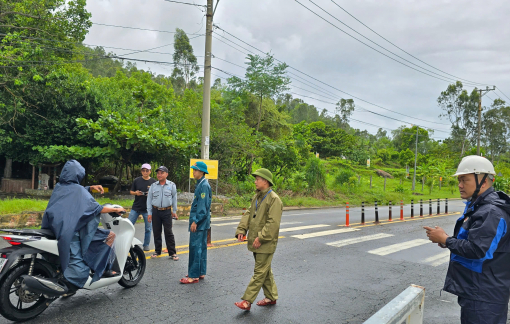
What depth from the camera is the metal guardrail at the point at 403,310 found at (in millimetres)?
2233

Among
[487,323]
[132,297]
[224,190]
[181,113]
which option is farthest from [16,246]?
[181,113]

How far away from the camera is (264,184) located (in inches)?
196

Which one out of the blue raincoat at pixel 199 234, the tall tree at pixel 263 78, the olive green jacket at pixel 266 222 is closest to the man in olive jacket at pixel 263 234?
the olive green jacket at pixel 266 222

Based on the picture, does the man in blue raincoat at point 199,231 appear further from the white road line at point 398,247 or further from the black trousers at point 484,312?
the white road line at point 398,247

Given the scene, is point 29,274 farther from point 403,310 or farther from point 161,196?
point 403,310

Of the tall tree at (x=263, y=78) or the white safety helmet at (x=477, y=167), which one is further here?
the tall tree at (x=263, y=78)

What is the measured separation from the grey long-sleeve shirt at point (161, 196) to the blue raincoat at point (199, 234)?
4.18ft

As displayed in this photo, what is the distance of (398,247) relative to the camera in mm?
9984

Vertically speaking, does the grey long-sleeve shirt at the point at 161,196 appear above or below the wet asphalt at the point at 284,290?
above

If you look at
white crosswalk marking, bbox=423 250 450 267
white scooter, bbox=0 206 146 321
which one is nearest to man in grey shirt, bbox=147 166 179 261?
white scooter, bbox=0 206 146 321

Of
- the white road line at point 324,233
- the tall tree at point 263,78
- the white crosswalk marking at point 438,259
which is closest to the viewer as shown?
the white crosswalk marking at point 438,259

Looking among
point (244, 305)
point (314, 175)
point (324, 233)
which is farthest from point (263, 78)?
point (244, 305)

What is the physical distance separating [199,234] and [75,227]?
2.03 metres

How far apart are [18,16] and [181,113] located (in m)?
8.72
